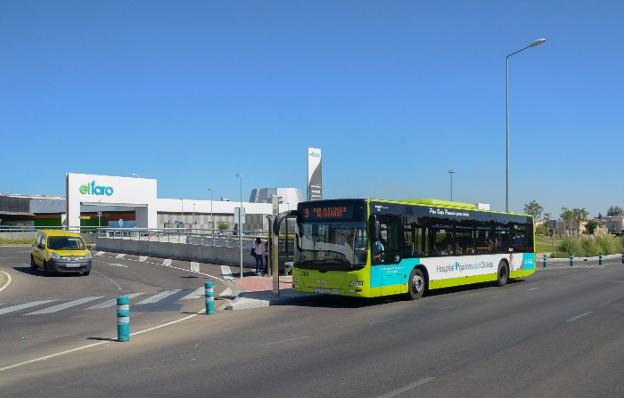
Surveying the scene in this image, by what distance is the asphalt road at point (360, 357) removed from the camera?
720 cm

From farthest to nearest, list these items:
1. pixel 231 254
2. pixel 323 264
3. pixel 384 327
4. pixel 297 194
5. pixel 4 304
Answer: pixel 297 194
pixel 231 254
pixel 4 304
pixel 323 264
pixel 384 327

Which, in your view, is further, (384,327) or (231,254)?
(231,254)

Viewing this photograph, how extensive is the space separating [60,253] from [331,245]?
14.4 m

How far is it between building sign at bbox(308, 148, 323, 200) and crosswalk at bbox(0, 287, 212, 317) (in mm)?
6222

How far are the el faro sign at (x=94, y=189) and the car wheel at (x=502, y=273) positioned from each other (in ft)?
159

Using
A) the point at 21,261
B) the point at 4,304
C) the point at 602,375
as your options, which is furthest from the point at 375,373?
the point at 21,261

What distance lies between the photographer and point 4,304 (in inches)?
664

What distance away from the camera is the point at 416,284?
17250 millimetres

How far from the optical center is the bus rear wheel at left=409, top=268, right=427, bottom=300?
1697 cm

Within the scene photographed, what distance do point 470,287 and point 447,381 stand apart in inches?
600

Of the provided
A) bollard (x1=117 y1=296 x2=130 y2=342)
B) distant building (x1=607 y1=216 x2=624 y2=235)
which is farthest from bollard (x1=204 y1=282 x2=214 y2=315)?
distant building (x1=607 y1=216 x2=624 y2=235)

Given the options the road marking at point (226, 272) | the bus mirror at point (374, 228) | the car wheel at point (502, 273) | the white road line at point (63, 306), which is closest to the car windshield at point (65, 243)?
the road marking at point (226, 272)

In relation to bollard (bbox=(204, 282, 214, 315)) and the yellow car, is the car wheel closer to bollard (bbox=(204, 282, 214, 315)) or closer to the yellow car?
bollard (bbox=(204, 282, 214, 315))

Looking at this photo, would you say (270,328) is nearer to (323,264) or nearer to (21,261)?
(323,264)
